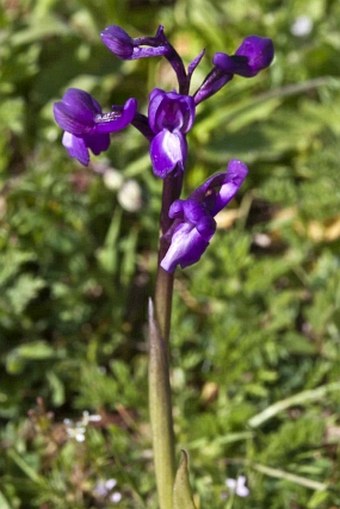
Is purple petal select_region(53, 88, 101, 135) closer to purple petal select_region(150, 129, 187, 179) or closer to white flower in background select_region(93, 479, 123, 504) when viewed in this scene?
purple petal select_region(150, 129, 187, 179)

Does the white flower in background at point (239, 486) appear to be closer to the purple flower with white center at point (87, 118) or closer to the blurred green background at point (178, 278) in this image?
the blurred green background at point (178, 278)

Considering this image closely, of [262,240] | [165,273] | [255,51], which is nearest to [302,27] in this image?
[262,240]

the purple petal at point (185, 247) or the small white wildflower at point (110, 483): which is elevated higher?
the purple petal at point (185, 247)

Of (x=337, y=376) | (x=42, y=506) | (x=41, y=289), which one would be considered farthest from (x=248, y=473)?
(x=41, y=289)

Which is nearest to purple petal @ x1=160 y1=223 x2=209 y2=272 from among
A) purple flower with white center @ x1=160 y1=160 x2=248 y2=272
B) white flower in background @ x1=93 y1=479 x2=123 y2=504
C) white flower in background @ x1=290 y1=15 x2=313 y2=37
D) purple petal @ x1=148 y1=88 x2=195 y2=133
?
purple flower with white center @ x1=160 y1=160 x2=248 y2=272

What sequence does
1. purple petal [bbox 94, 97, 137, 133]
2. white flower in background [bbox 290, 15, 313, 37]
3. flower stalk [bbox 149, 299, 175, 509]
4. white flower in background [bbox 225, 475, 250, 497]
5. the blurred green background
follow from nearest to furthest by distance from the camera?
1. purple petal [bbox 94, 97, 137, 133]
2. flower stalk [bbox 149, 299, 175, 509]
3. white flower in background [bbox 225, 475, 250, 497]
4. the blurred green background
5. white flower in background [bbox 290, 15, 313, 37]

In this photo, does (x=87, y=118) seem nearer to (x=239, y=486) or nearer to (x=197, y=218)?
(x=197, y=218)

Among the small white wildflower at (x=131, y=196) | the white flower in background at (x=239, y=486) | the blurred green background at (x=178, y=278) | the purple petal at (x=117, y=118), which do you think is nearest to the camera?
the purple petal at (x=117, y=118)

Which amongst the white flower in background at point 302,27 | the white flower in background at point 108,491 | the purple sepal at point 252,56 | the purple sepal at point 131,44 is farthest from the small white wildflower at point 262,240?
the purple sepal at point 131,44
